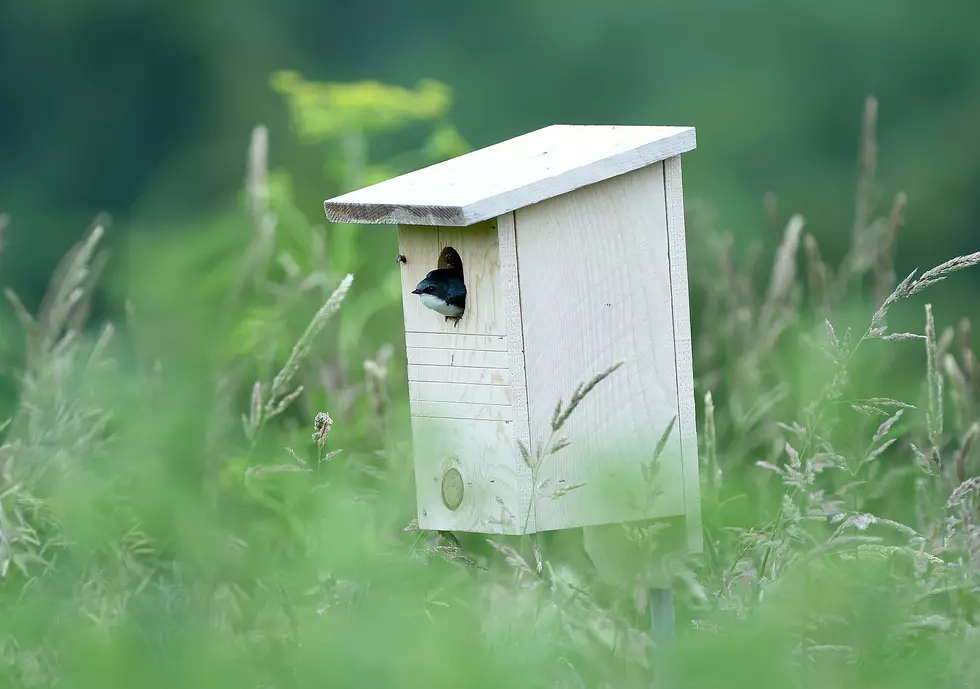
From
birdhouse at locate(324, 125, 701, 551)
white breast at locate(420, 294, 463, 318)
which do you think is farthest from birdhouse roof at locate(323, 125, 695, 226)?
white breast at locate(420, 294, 463, 318)

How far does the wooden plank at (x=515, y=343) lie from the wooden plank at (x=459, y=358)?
2 centimetres

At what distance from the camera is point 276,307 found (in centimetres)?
325

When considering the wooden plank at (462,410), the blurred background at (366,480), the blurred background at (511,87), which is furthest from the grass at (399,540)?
the blurred background at (511,87)

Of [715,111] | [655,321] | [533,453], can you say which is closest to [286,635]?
[533,453]

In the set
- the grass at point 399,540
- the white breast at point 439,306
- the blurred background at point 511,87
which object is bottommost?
the grass at point 399,540

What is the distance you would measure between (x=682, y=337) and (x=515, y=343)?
280 mm

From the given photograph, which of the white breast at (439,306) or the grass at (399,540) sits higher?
the white breast at (439,306)

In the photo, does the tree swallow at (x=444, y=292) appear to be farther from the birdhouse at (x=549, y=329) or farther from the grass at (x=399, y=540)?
the grass at (x=399, y=540)

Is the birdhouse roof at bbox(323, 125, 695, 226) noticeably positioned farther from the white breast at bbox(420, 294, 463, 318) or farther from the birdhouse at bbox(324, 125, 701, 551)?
the white breast at bbox(420, 294, 463, 318)

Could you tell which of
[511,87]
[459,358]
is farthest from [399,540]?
[511,87]

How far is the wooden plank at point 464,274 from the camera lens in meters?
2.09

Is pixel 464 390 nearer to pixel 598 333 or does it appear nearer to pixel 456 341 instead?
pixel 456 341

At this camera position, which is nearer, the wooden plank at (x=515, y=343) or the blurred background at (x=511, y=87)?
the wooden plank at (x=515, y=343)

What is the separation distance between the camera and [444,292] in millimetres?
2121
